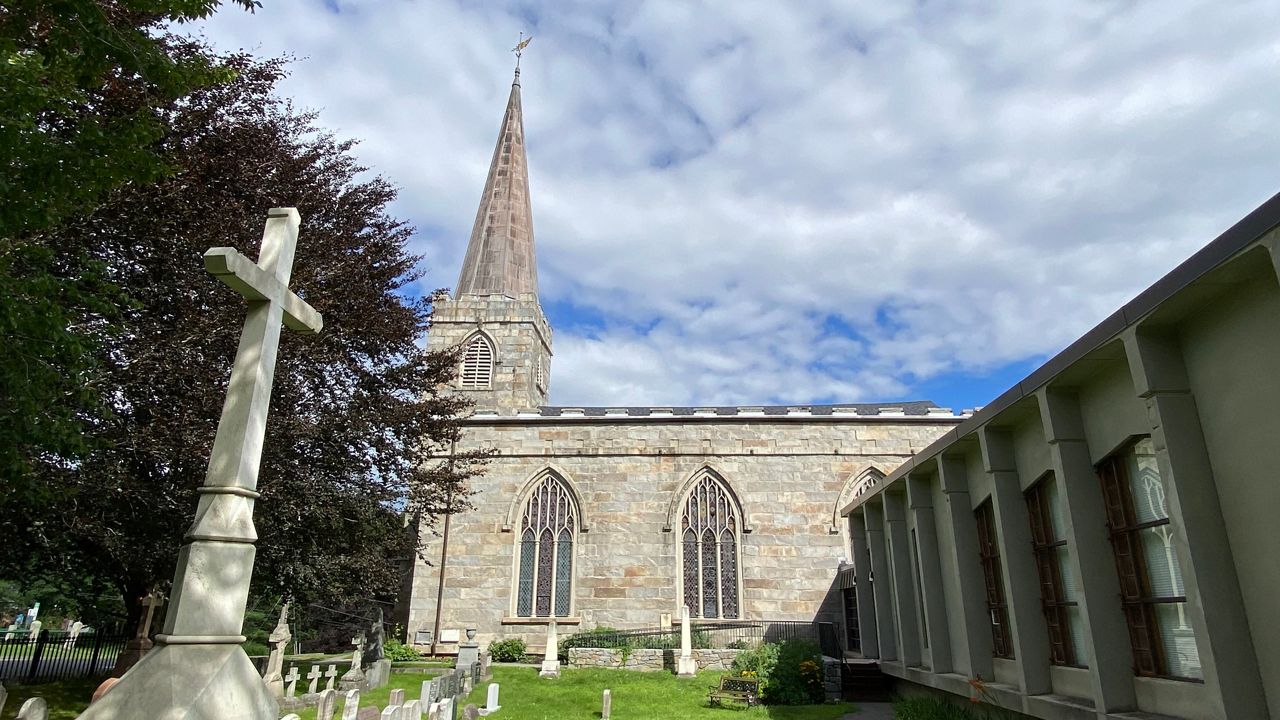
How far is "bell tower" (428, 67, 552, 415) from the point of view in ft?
112

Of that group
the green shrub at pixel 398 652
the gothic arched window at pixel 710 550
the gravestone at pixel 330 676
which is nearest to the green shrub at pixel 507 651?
the green shrub at pixel 398 652

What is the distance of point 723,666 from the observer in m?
20.6

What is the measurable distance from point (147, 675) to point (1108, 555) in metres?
8.31

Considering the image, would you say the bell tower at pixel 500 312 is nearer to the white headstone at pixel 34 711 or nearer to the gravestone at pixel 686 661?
the gravestone at pixel 686 661

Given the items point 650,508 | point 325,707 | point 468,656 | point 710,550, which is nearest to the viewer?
point 325,707

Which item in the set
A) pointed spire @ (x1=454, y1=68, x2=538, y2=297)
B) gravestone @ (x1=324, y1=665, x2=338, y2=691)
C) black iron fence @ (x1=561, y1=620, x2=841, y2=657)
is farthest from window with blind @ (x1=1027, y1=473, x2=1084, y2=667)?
pointed spire @ (x1=454, y1=68, x2=538, y2=297)

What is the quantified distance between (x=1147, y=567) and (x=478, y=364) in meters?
30.4

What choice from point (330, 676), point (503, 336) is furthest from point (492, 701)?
point (503, 336)

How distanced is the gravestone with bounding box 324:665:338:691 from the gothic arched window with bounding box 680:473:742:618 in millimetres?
11550

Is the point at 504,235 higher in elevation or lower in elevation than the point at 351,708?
higher

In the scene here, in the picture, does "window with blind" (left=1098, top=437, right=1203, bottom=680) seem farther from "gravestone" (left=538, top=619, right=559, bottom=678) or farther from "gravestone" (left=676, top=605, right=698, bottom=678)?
"gravestone" (left=538, top=619, right=559, bottom=678)

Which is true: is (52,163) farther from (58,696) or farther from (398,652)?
(398,652)

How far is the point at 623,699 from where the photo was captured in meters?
15.3

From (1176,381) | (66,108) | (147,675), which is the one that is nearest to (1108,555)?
(1176,381)
